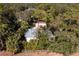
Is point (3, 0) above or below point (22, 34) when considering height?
above

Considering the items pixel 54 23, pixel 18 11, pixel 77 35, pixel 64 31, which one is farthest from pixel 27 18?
pixel 77 35

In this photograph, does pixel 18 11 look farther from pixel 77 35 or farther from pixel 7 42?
pixel 77 35

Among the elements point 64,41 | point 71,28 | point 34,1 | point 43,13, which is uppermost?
point 34,1

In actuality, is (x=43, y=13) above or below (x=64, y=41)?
above

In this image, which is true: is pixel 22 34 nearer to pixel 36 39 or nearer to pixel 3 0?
pixel 36 39

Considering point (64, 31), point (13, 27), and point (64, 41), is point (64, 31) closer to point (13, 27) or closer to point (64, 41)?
point (64, 41)

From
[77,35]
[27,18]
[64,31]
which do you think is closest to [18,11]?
[27,18]

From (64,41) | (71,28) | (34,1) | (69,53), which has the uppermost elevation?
(34,1)
